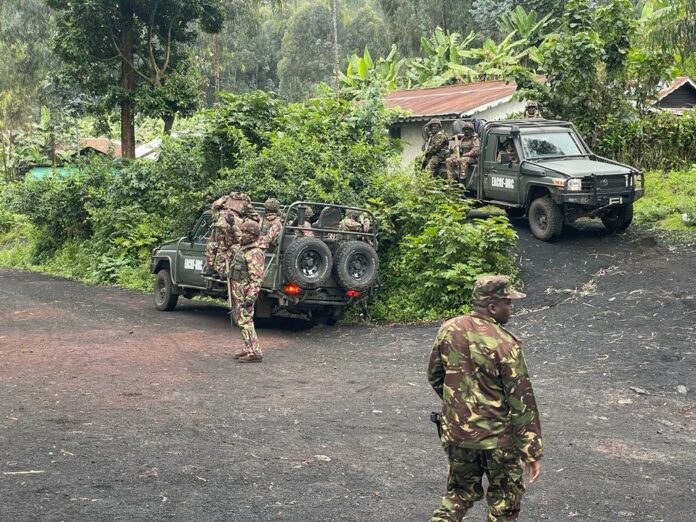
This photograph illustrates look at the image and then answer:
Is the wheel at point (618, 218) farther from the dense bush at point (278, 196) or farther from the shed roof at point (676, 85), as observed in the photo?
the shed roof at point (676, 85)

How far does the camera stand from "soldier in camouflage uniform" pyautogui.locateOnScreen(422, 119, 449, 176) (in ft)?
61.9

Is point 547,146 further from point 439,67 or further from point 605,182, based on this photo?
point 439,67

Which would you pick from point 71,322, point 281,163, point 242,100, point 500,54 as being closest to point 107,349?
point 71,322

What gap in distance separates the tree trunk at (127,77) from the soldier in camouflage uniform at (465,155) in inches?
415

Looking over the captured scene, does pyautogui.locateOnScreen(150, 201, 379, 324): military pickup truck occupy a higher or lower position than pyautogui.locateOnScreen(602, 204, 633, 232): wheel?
lower

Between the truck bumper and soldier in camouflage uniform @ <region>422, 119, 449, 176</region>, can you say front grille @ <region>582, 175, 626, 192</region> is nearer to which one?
the truck bumper

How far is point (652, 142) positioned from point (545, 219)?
574cm

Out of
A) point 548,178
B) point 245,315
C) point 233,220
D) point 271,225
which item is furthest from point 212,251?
point 548,178

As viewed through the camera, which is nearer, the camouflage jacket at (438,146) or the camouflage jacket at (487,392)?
the camouflage jacket at (487,392)

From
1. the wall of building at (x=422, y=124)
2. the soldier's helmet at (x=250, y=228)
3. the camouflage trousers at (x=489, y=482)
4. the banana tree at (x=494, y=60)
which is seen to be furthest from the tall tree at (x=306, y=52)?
the camouflage trousers at (x=489, y=482)

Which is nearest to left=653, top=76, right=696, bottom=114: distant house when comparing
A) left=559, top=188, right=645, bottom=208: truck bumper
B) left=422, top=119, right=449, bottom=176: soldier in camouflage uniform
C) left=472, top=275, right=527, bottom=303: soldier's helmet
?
left=422, top=119, right=449, bottom=176: soldier in camouflage uniform

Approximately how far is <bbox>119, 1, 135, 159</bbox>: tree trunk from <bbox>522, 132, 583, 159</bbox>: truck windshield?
12.4 meters

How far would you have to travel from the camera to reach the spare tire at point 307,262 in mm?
13086

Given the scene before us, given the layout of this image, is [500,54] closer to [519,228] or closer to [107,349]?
[519,228]
